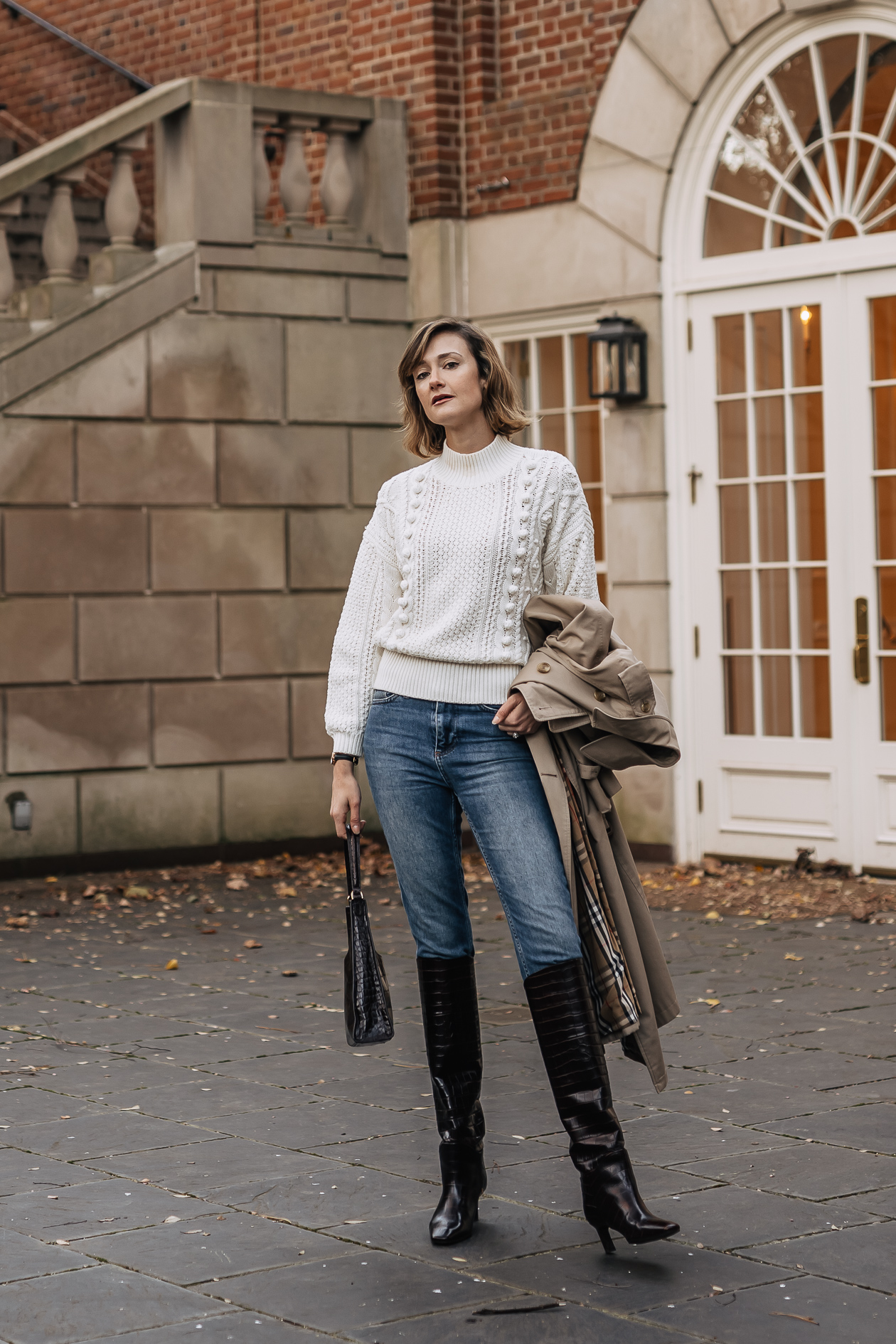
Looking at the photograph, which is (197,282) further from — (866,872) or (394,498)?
(394,498)

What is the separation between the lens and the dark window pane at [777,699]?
31.6 feet

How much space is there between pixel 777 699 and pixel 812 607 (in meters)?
0.54

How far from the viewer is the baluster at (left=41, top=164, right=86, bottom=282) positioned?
1014 centimetres

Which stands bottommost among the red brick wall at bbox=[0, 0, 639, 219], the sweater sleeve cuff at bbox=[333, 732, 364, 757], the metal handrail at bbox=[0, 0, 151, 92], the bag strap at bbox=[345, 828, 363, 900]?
the bag strap at bbox=[345, 828, 363, 900]

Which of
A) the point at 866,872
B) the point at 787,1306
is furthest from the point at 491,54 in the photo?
the point at 787,1306

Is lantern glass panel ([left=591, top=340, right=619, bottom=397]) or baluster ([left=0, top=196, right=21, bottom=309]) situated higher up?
baluster ([left=0, top=196, right=21, bottom=309])

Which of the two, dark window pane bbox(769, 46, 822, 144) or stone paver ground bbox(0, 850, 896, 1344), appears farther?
dark window pane bbox(769, 46, 822, 144)

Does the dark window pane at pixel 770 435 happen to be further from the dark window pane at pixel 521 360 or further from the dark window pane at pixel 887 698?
the dark window pane at pixel 521 360

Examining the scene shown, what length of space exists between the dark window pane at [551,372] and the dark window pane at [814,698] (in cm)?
228

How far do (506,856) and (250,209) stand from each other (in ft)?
24.1

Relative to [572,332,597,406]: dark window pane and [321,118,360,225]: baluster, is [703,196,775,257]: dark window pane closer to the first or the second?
[572,332,597,406]: dark window pane

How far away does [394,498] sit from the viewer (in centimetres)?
416

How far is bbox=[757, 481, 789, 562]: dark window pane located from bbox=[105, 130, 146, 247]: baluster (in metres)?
3.83

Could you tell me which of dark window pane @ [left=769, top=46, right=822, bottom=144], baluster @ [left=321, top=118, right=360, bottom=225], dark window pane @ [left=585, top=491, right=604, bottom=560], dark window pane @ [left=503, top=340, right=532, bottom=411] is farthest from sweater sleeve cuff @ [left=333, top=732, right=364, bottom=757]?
baluster @ [left=321, top=118, right=360, bottom=225]
